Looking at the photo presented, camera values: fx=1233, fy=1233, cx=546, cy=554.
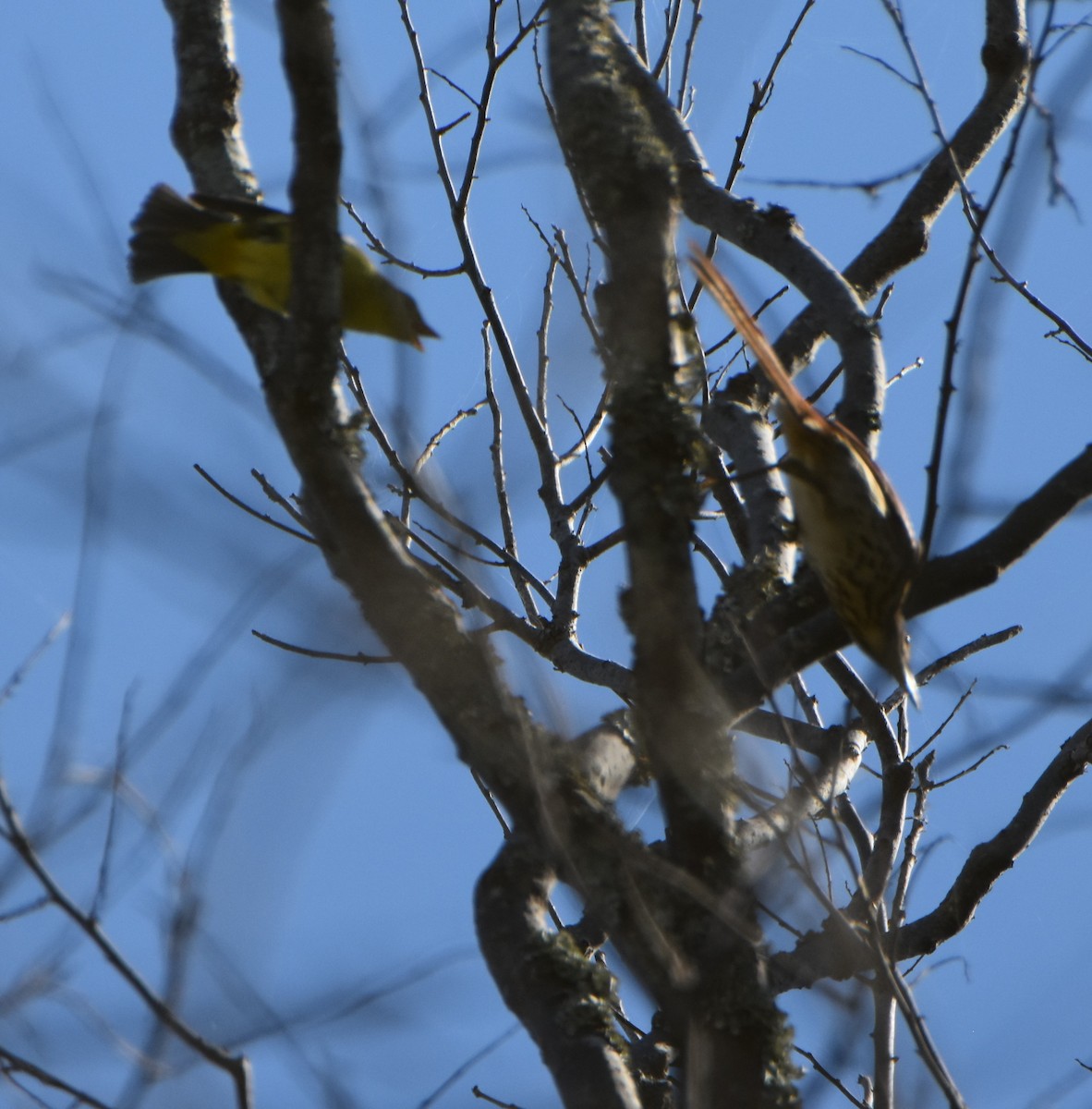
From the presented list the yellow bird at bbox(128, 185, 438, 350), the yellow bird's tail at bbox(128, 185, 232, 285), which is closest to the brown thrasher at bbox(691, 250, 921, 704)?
the yellow bird at bbox(128, 185, 438, 350)

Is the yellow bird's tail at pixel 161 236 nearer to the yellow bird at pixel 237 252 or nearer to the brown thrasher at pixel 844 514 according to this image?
the yellow bird at pixel 237 252

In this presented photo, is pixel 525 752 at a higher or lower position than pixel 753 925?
higher

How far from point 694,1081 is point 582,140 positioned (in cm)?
141

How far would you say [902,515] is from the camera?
3854mm

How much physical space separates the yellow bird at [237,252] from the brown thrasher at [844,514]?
1023 millimetres

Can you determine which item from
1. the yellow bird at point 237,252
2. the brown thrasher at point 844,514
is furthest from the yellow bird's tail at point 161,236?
the brown thrasher at point 844,514

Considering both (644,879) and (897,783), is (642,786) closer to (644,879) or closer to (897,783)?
(897,783)

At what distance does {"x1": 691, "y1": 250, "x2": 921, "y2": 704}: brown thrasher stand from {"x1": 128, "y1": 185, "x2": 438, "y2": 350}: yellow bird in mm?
1023

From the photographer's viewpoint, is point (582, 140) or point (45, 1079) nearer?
point (45, 1079)

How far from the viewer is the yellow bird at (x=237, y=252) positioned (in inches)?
118

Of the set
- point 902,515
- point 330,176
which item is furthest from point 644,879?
point 902,515

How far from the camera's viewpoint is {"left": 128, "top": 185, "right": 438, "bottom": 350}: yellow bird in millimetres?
2992

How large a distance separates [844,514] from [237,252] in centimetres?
188

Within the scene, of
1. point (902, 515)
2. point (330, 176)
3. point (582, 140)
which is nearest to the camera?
point (330, 176)
